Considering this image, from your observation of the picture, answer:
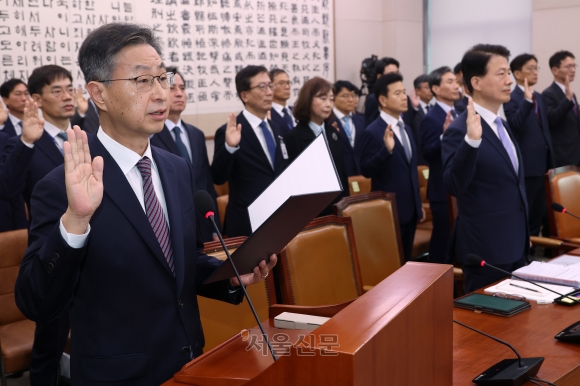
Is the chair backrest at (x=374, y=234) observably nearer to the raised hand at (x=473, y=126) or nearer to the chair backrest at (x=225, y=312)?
the raised hand at (x=473, y=126)

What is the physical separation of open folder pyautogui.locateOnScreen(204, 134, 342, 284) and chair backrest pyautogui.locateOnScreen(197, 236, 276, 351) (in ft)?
1.95

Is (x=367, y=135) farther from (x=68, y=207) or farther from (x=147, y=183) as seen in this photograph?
(x=68, y=207)

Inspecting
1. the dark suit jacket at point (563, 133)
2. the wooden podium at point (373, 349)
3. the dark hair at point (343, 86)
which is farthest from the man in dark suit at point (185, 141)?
the dark suit jacket at point (563, 133)

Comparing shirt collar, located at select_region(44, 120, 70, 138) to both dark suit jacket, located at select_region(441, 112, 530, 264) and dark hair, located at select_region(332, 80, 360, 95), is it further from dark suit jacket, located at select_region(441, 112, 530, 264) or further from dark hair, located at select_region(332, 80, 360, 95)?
dark hair, located at select_region(332, 80, 360, 95)

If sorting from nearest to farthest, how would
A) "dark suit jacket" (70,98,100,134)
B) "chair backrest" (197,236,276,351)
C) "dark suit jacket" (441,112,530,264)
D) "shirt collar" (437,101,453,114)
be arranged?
1. "chair backrest" (197,236,276,351)
2. "dark suit jacket" (441,112,530,264)
3. "dark suit jacket" (70,98,100,134)
4. "shirt collar" (437,101,453,114)

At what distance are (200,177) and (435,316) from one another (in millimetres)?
2463

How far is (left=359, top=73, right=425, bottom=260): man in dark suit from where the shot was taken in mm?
3932

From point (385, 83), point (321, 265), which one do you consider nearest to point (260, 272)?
point (321, 265)

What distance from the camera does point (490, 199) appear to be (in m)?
2.77

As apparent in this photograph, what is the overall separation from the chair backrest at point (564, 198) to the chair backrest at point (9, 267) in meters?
2.49

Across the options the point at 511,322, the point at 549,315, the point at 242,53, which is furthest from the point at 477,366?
the point at 242,53

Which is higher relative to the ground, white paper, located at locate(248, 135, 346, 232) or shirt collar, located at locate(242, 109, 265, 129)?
shirt collar, located at locate(242, 109, 265, 129)

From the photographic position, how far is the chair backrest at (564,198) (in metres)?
3.27

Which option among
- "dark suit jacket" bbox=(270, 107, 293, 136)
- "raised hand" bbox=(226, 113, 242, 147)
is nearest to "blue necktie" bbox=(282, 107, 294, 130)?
"dark suit jacket" bbox=(270, 107, 293, 136)
